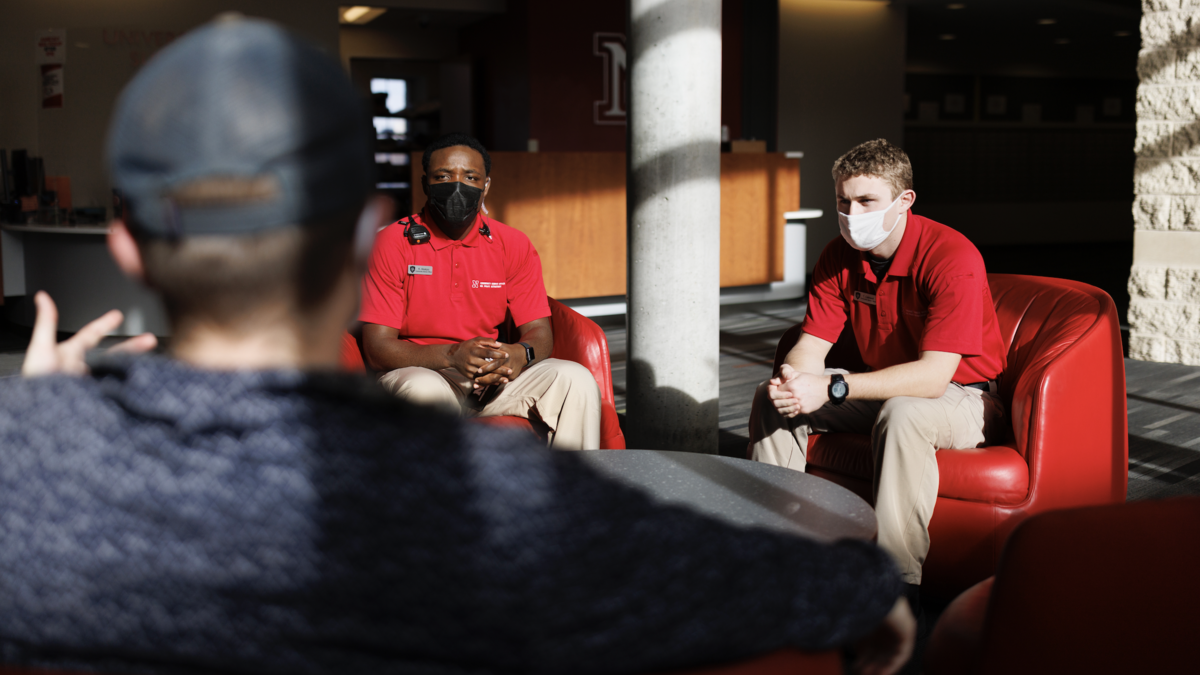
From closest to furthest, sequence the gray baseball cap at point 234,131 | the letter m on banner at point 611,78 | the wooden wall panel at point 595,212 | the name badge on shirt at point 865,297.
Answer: the gray baseball cap at point 234,131 → the name badge on shirt at point 865,297 → the wooden wall panel at point 595,212 → the letter m on banner at point 611,78

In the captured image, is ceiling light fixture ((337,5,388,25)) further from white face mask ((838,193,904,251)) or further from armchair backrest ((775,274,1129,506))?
armchair backrest ((775,274,1129,506))

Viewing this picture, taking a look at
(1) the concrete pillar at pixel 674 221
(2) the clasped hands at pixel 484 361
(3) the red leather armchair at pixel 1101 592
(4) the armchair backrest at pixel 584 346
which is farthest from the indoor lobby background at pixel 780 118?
(3) the red leather armchair at pixel 1101 592

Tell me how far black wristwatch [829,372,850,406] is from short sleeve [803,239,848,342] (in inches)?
12.0

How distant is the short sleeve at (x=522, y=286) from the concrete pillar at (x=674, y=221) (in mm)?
333

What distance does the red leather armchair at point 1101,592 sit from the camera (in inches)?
42.4

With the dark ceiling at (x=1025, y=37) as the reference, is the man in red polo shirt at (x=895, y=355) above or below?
below

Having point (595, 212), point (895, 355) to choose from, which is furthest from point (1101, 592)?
point (595, 212)

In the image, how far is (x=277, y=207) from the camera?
66 centimetres

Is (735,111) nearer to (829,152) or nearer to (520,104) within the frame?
(829,152)

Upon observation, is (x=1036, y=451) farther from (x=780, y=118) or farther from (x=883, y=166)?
(x=780, y=118)

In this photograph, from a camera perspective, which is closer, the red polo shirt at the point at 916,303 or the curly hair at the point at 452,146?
the red polo shirt at the point at 916,303

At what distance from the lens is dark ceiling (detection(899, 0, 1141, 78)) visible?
11.1 m

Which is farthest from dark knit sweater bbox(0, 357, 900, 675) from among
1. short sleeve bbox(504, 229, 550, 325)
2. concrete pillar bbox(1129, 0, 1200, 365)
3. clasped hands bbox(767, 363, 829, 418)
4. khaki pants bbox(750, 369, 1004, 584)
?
concrete pillar bbox(1129, 0, 1200, 365)

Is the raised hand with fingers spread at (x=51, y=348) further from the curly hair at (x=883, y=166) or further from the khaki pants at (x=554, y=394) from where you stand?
the curly hair at (x=883, y=166)
